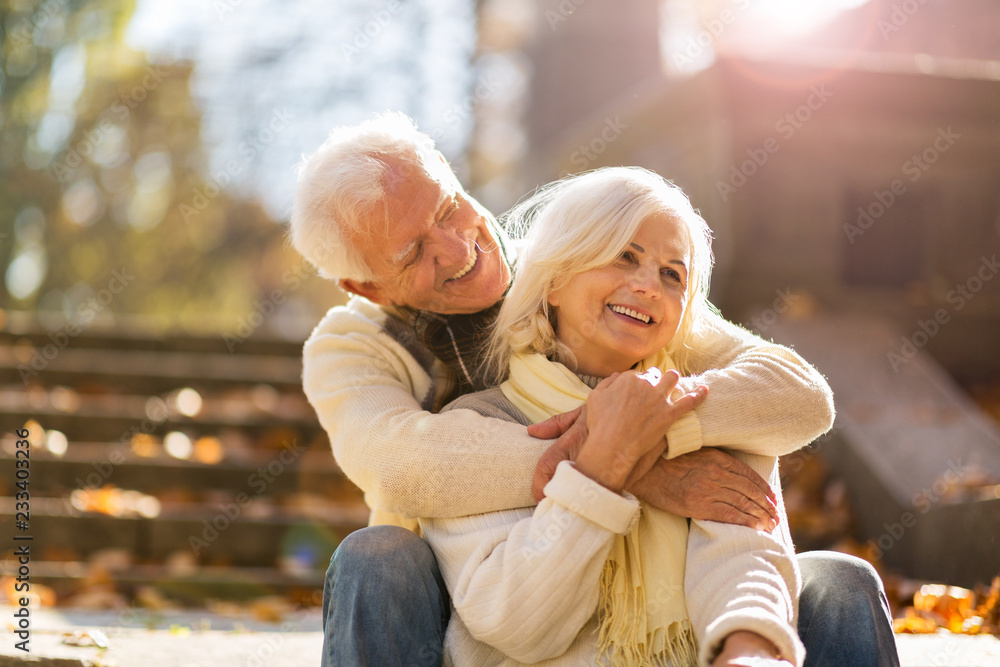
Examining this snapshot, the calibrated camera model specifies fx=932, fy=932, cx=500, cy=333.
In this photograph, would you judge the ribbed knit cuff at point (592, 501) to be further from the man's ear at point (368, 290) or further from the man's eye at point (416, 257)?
the man's ear at point (368, 290)

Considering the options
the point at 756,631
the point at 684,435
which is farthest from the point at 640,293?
the point at 756,631

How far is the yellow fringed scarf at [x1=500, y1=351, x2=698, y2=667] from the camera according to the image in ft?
6.15

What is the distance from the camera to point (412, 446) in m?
2.04

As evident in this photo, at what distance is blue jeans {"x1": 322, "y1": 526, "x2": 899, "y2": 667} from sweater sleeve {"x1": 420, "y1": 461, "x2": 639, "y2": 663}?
0.44ft

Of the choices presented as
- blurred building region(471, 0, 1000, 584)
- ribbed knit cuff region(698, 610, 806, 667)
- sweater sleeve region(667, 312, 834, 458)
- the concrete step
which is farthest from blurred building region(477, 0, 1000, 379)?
ribbed knit cuff region(698, 610, 806, 667)

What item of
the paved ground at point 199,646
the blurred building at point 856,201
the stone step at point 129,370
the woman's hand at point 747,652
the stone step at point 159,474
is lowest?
the paved ground at point 199,646

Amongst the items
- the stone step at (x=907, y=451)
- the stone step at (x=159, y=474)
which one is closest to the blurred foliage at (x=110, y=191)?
the stone step at (x=159, y=474)

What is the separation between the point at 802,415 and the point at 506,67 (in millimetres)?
14922

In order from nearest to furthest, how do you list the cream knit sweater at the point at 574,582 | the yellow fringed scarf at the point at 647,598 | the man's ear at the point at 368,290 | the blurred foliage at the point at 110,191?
the cream knit sweater at the point at 574,582, the yellow fringed scarf at the point at 647,598, the man's ear at the point at 368,290, the blurred foliage at the point at 110,191

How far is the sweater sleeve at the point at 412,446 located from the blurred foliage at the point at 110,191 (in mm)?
9622

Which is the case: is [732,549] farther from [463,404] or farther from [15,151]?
[15,151]

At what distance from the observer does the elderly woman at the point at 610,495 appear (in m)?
1.76

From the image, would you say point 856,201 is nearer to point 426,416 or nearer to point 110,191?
point 426,416

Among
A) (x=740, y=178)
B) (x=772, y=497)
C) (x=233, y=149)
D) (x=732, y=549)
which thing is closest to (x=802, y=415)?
(x=772, y=497)
